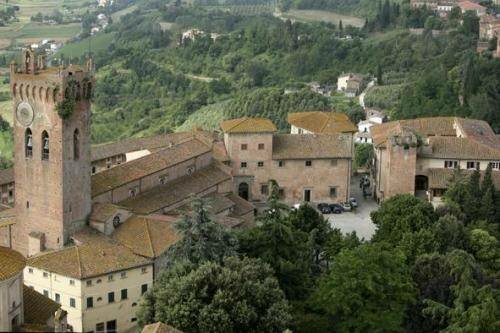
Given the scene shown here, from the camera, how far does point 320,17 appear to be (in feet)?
524

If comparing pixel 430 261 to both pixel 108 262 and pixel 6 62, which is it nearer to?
pixel 108 262

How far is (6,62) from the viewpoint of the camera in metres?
132

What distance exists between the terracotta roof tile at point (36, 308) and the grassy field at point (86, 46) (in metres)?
97.3

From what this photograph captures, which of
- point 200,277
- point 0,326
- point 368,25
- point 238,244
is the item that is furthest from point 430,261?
point 368,25

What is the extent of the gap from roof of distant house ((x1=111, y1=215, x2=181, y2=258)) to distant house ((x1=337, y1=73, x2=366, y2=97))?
62.9 meters

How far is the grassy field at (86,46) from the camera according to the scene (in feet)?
444

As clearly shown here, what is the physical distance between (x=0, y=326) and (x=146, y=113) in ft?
269

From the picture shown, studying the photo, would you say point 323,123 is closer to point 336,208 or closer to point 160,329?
point 336,208

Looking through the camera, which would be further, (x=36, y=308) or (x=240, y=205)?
(x=240, y=205)

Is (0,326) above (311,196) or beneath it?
above

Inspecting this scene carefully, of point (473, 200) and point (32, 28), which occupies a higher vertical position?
point (473, 200)

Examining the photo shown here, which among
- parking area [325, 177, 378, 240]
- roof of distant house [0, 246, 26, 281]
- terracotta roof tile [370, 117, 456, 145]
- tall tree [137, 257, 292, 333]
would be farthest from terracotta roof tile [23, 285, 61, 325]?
terracotta roof tile [370, 117, 456, 145]

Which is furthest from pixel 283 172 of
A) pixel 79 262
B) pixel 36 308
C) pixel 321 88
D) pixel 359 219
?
pixel 321 88

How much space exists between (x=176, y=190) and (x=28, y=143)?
959cm
